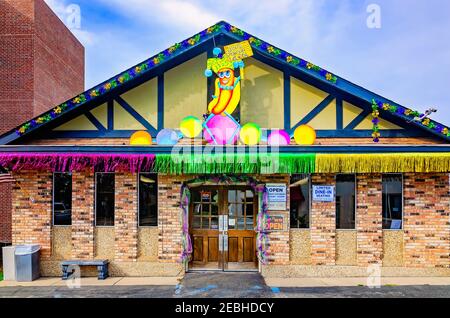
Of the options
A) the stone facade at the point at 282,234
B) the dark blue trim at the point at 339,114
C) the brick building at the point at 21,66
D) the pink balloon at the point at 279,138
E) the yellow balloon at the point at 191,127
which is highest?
the brick building at the point at 21,66

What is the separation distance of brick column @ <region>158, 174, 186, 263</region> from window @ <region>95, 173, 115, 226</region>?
4.16 feet

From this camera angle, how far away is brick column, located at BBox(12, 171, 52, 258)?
9.12 meters

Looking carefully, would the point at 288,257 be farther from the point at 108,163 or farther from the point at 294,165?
the point at 108,163

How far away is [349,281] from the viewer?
8492 millimetres

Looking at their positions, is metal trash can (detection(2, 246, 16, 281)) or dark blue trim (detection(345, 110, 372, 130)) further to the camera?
dark blue trim (detection(345, 110, 372, 130))

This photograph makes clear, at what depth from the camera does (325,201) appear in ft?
29.4

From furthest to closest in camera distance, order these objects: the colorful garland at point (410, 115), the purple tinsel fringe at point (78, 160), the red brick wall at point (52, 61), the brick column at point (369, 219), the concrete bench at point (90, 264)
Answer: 1. the red brick wall at point (52, 61)
2. the brick column at point (369, 219)
3. the concrete bench at point (90, 264)
4. the colorful garland at point (410, 115)
5. the purple tinsel fringe at point (78, 160)

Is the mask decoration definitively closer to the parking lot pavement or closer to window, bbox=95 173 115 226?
window, bbox=95 173 115 226

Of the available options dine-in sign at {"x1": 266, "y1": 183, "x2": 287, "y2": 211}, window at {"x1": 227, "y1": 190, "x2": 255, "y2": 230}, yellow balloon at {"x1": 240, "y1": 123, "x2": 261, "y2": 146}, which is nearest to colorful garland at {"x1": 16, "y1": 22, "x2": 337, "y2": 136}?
yellow balloon at {"x1": 240, "y1": 123, "x2": 261, "y2": 146}

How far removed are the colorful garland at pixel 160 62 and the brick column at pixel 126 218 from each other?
82.8 inches

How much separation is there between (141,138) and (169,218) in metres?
2.14

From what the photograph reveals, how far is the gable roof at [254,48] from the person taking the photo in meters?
8.66

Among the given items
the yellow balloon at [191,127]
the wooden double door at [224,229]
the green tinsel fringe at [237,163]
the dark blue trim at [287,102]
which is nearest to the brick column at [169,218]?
the wooden double door at [224,229]

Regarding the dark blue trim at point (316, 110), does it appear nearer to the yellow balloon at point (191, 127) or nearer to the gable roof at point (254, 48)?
the gable roof at point (254, 48)
